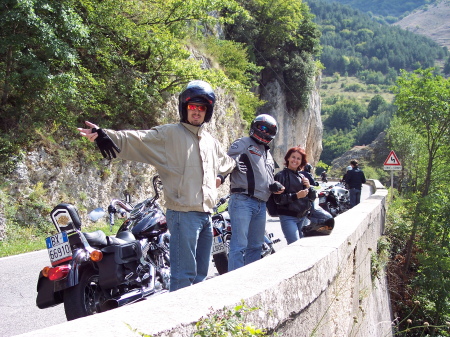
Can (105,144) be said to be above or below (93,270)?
above

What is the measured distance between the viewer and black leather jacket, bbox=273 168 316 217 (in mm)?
5449

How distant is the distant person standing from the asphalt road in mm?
8813

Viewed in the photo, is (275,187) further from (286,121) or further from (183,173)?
(286,121)

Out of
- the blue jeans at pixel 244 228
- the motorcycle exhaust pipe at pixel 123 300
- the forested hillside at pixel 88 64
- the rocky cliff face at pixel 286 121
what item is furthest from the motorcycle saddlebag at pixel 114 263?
the rocky cliff face at pixel 286 121

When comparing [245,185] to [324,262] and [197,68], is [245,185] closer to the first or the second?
[324,262]

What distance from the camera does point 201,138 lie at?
3.91 metres

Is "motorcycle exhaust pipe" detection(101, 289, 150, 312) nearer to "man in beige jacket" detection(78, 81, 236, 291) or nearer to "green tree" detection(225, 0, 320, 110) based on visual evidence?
"man in beige jacket" detection(78, 81, 236, 291)

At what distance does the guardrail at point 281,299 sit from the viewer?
5.93 ft

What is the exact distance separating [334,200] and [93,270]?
10.2 metres

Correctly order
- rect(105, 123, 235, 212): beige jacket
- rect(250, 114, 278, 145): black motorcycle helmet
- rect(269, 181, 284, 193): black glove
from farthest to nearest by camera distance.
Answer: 1. rect(250, 114, 278, 145): black motorcycle helmet
2. rect(269, 181, 284, 193): black glove
3. rect(105, 123, 235, 212): beige jacket

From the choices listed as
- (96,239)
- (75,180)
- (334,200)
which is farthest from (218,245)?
(334,200)

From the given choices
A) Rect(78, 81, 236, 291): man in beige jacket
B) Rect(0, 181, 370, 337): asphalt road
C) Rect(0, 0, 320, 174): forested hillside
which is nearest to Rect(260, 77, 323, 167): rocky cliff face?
Rect(0, 0, 320, 174): forested hillside

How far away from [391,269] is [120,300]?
25.2ft

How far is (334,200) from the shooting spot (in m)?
13.3
